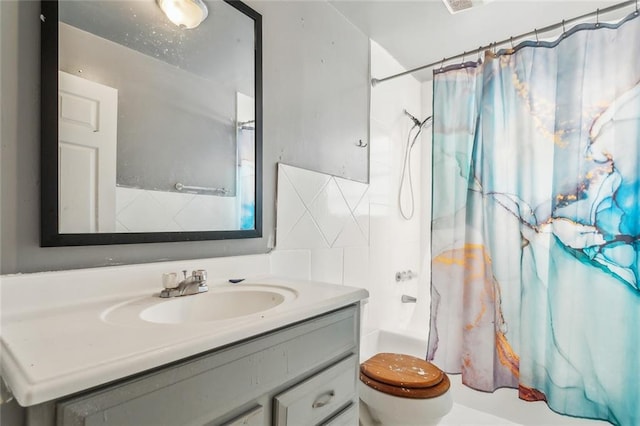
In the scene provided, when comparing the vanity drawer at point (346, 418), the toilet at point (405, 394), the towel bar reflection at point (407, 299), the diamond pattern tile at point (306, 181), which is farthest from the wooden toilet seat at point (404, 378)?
the diamond pattern tile at point (306, 181)

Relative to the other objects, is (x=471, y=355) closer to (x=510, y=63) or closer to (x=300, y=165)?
(x=300, y=165)

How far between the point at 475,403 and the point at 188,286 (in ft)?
5.60

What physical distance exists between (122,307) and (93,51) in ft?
2.28

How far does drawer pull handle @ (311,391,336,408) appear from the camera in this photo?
0.88 metres

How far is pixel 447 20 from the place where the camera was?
1.82m

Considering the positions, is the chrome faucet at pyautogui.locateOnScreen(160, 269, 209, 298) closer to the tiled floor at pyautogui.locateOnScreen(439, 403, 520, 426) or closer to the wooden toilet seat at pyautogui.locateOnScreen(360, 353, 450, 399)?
the wooden toilet seat at pyautogui.locateOnScreen(360, 353, 450, 399)

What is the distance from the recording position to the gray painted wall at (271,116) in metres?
0.78

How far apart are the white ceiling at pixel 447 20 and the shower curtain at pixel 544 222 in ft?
0.94

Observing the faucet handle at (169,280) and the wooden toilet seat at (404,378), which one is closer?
the faucet handle at (169,280)

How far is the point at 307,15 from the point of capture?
1.60m

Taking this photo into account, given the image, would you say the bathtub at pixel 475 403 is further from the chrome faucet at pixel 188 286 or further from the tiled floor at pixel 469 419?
the chrome faucet at pixel 188 286

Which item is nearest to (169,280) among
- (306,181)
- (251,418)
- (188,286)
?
(188,286)

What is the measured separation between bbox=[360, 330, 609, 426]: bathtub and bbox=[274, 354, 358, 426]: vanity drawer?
904 mm

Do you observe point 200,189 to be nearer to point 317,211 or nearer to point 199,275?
point 199,275
